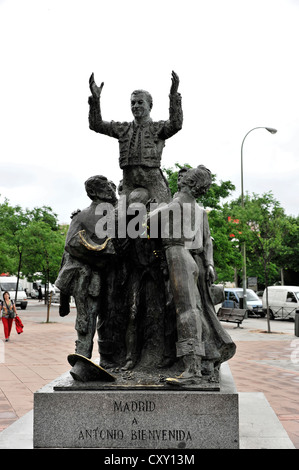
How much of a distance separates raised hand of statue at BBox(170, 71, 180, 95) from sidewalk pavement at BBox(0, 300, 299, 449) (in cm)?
324

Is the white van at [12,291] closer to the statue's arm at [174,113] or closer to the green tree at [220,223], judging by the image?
the green tree at [220,223]

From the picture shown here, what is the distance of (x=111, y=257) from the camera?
16.3 feet

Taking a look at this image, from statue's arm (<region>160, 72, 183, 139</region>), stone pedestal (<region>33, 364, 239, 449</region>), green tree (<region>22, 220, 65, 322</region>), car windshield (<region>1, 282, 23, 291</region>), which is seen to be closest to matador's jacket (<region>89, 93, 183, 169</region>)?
statue's arm (<region>160, 72, 183, 139</region>)

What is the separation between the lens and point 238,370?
33.4 feet

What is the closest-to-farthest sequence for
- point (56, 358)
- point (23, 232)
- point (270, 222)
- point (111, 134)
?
1. point (111, 134)
2. point (56, 358)
3. point (270, 222)
4. point (23, 232)

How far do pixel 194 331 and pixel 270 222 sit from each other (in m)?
17.1

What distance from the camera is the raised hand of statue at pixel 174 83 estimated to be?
4.91 m

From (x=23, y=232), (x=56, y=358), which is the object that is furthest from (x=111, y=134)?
(x=23, y=232)

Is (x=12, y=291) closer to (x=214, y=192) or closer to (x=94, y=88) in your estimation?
(x=214, y=192)

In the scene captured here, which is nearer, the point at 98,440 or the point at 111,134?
the point at 98,440

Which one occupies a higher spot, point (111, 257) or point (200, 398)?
point (111, 257)

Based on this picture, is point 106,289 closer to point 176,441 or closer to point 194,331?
point 194,331

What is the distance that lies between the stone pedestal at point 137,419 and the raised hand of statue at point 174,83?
8.35ft

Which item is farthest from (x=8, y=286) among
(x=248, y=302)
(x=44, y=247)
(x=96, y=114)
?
(x=96, y=114)
